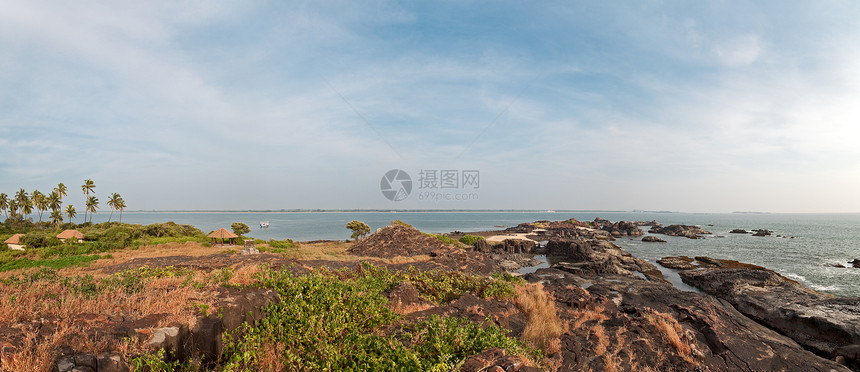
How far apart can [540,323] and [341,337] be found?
713 centimetres

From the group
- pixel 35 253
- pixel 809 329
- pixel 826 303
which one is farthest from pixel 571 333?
pixel 35 253

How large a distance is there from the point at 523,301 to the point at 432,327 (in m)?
7.04

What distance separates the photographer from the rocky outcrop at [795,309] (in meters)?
16.0

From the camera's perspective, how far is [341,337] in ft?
23.7

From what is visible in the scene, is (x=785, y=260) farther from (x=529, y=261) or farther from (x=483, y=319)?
(x=483, y=319)

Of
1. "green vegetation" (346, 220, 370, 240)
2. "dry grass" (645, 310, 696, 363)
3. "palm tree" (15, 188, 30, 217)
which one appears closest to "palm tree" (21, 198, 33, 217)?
"palm tree" (15, 188, 30, 217)

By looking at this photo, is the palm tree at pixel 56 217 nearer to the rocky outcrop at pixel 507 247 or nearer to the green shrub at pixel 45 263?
the green shrub at pixel 45 263

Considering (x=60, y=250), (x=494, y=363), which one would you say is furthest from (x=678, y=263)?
(x=60, y=250)

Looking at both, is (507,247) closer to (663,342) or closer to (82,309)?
(663,342)

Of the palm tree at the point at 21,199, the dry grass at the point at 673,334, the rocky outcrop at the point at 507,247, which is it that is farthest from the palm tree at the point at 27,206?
the dry grass at the point at 673,334

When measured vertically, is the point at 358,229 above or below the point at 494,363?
below

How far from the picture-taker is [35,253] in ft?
92.2

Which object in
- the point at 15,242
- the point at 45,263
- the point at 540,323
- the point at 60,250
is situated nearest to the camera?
the point at 540,323

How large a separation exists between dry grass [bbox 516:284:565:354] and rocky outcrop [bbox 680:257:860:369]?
42.3ft
